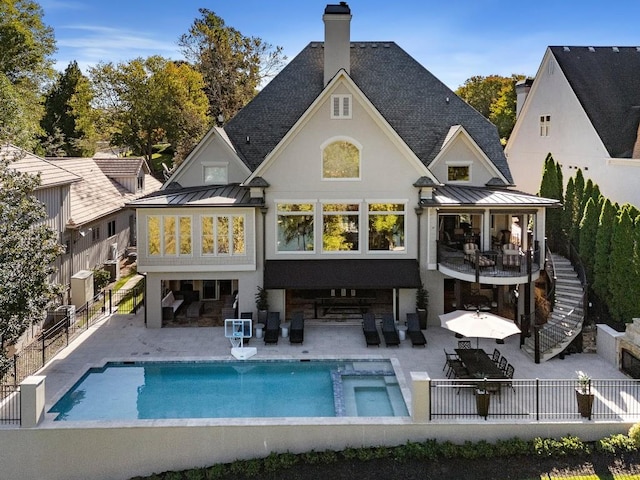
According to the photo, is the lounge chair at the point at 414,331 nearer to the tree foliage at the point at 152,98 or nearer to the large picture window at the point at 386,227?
the large picture window at the point at 386,227

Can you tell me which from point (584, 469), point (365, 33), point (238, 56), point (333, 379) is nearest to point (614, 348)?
point (584, 469)

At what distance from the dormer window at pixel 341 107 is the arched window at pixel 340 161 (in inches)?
42.7

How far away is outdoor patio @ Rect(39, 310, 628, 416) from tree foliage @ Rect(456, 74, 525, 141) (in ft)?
142

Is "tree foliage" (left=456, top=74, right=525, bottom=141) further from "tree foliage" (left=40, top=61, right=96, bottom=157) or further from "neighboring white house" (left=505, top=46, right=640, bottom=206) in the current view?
"tree foliage" (left=40, top=61, right=96, bottom=157)

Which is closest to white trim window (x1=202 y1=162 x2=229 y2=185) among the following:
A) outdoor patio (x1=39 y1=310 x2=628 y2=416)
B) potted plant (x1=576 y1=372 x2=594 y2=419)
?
outdoor patio (x1=39 y1=310 x2=628 y2=416)

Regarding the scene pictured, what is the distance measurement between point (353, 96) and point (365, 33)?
1138cm

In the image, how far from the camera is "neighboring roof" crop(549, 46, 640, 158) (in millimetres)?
27734

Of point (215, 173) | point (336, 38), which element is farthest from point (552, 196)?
point (215, 173)

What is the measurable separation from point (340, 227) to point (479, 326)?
8097 mm

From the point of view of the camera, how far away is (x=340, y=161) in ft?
78.1

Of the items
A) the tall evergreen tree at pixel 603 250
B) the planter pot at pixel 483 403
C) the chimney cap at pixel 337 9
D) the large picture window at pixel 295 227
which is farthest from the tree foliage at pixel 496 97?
the planter pot at pixel 483 403

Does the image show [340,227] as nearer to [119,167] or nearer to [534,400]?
[534,400]

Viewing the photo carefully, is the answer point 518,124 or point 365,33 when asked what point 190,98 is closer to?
point 365,33

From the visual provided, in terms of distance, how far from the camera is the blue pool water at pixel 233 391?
15.9m
